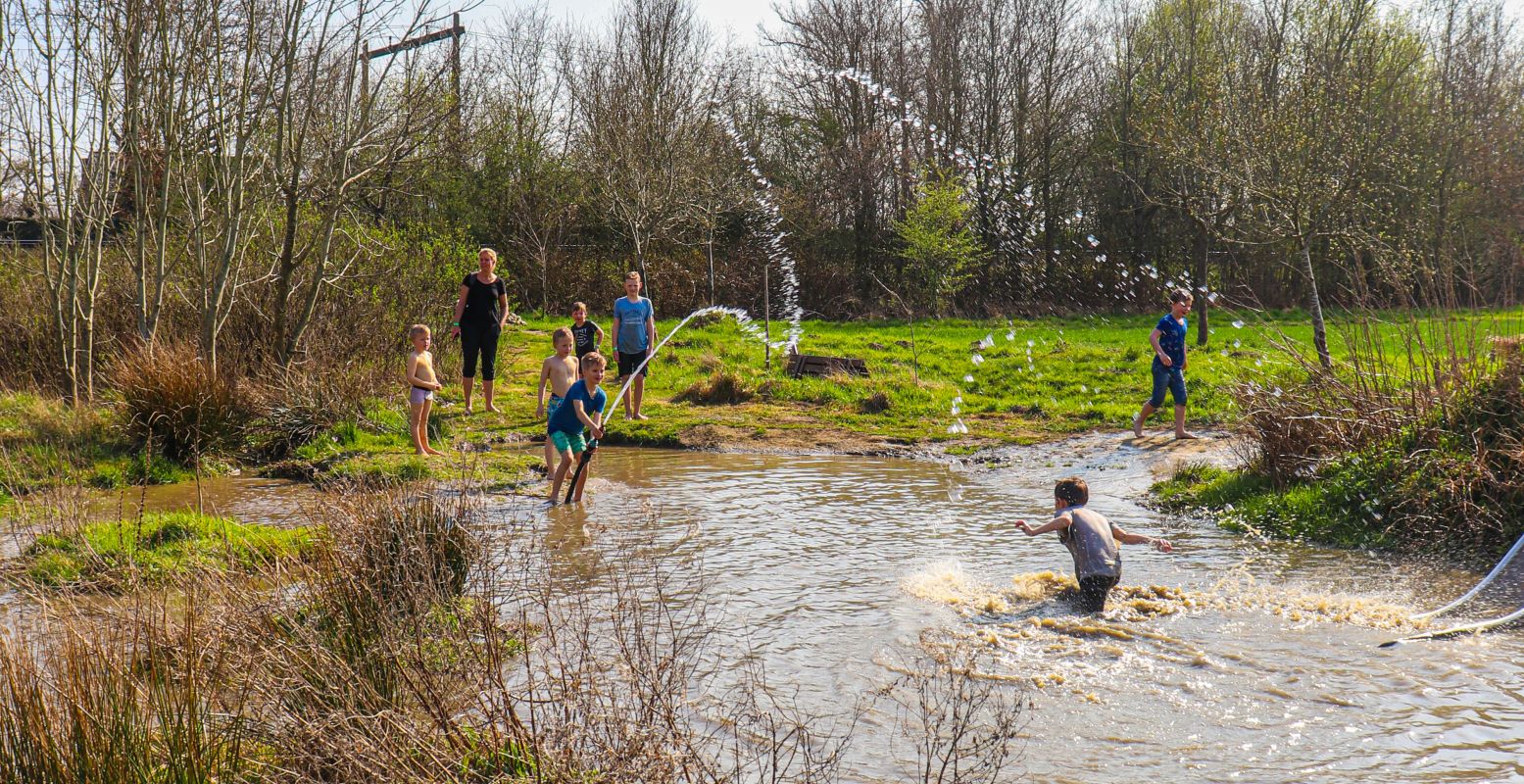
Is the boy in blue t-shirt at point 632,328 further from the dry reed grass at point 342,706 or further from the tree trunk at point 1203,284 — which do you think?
the tree trunk at point 1203,284

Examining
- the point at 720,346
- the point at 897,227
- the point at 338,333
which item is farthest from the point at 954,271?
the point at 338,333

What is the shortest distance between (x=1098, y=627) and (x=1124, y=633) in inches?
6.2

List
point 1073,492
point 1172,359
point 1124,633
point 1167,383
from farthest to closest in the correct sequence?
point 1167,383, point 1172,359, point 1073,492, point 1124,633

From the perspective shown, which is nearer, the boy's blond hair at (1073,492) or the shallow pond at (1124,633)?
the shallow pond at (1124,633)

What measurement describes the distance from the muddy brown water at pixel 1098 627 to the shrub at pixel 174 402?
1078 millimetres

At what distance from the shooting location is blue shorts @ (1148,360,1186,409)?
1393 cm

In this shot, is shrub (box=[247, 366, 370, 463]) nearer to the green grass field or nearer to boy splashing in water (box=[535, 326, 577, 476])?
the green grass field

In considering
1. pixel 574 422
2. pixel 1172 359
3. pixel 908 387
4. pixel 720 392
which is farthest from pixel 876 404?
pixel 574 422

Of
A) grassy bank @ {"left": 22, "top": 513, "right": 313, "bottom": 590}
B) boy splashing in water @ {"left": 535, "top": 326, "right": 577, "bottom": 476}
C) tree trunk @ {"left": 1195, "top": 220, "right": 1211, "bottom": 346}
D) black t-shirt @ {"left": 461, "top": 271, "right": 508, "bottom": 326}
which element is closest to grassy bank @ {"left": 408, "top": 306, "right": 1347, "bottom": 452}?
tree trunk @ {"left": 1195, "top": 220, "right": 1211, "bottom": 346}

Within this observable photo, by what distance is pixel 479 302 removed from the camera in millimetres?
14500

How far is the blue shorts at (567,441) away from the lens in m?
10.5

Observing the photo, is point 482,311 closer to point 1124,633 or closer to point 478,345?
point 478,345

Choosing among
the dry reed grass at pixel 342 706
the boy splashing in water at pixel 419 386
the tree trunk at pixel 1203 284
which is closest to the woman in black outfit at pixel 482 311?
the boy splashing in water at pixel 419 386

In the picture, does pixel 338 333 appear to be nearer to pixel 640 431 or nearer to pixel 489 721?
pixel 640 431
